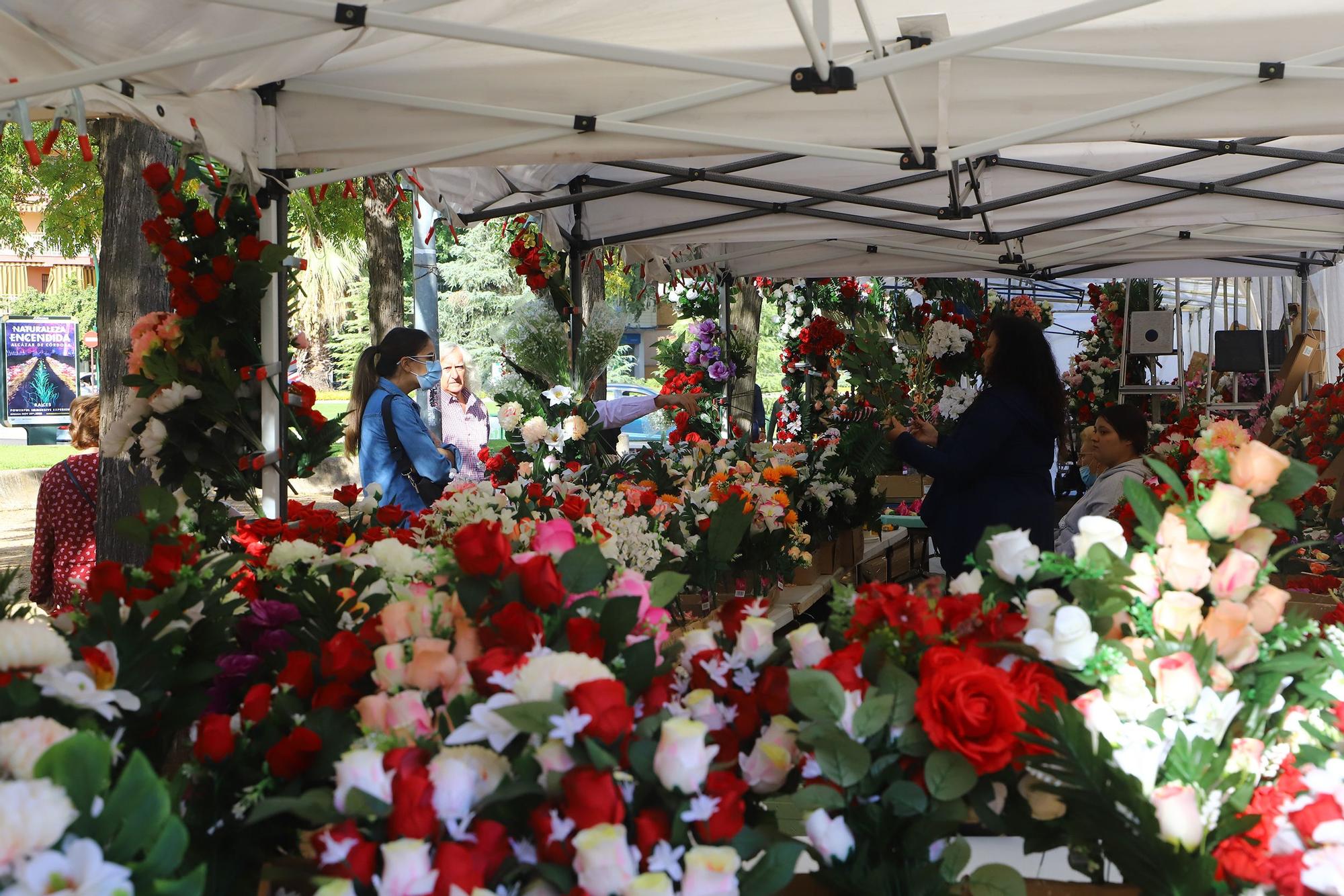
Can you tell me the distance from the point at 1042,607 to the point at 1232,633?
200 mm

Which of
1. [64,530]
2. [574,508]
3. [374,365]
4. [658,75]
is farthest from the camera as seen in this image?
[374,365]

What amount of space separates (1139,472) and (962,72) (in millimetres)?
1724

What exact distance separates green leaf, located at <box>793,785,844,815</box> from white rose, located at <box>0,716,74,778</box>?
0.63m

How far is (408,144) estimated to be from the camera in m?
3.17

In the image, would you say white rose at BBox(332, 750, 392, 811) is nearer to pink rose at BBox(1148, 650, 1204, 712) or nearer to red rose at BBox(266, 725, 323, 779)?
red rose at BBox(266, 725, 323, 779)

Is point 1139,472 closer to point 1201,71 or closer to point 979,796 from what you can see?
point 1201,71

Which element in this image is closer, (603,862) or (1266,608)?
(603,862)

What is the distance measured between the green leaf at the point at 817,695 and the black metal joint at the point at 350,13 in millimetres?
1669

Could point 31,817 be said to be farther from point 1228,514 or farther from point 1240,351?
point 1240,351

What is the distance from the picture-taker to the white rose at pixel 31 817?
0.80 m

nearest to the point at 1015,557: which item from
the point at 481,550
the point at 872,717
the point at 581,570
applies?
the point at 872,717

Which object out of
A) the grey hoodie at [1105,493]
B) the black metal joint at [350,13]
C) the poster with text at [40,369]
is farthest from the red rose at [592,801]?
the poster with text at [40,369]

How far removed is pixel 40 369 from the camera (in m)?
16.7

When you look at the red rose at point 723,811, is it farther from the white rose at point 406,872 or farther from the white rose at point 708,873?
the white rose at point 406,872
